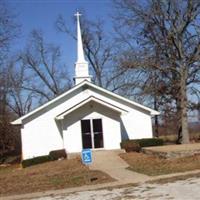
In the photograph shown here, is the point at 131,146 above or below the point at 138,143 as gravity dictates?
below

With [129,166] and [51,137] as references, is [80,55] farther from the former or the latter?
[129,166]

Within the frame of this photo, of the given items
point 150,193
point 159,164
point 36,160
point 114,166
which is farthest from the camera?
point 36,160

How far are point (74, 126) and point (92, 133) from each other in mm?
1193

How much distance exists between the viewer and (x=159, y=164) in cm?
2009

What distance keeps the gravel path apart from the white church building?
568 inches

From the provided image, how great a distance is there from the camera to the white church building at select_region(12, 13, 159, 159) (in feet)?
94.6

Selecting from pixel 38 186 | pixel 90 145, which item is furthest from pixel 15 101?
pixel 38 186

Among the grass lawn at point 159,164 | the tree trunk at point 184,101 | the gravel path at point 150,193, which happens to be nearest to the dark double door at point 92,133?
the grass lawn at point 159,164

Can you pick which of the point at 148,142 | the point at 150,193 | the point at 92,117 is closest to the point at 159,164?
the point at 150,193

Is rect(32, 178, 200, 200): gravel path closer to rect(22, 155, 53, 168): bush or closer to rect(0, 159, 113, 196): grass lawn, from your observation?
rect(0, 159, 113, 196): grass lawn

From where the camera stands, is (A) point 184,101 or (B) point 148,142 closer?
(B) point 148,142

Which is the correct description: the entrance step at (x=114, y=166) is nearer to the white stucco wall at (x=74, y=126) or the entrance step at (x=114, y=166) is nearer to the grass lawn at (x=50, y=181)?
the grass lawn at (x=50, y=181)

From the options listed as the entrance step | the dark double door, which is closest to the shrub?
the entrance step

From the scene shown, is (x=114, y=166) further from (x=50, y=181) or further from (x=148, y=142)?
(x=148, y=142)
